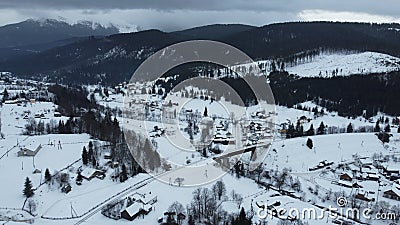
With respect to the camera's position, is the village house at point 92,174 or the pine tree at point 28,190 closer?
the pine tree at point 28,190

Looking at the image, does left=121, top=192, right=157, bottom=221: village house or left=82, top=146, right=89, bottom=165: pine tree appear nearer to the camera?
left=121, top=192, right=157, bottom=221: village house

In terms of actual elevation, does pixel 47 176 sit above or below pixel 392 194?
above

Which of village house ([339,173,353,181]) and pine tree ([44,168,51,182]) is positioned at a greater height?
pine tree ([44,168,51,182])

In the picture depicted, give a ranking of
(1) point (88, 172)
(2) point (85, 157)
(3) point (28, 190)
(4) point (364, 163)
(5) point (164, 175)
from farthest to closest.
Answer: (4) point (364, 163) < (2) point (85, 157) < (1) point (88, 172) < (5) point (164, 175) < (3) point (28, 190)

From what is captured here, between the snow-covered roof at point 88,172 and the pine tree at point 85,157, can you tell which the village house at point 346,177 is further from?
the pine tree at point 85,157

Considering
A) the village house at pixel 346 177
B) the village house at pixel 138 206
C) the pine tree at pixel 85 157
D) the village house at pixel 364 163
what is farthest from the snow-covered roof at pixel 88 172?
the village house at pixel 364 163

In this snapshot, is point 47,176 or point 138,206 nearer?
point 138,206

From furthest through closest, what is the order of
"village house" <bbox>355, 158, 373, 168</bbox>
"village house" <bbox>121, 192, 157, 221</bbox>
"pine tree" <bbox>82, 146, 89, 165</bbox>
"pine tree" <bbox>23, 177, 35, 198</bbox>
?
"village house" <bbox>355, 158, 373, 168</bbox> → "pine tree" <bbox>82, 146, 89, 165</bbox> → "pine tree" <bbox>23, 177, 35, 198</bbox> → "village house" <bbox>121, 192, 157, 221</bbox>

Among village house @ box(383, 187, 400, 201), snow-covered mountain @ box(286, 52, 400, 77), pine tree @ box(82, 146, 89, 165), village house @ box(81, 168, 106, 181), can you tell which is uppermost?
snow-covered mountain @ box(286, 52, 400, 77)

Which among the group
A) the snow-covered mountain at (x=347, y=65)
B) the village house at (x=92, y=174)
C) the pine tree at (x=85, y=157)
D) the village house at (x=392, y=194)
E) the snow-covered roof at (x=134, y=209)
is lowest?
the village house at (x=392, y=194)

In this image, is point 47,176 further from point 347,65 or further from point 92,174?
point 347,65

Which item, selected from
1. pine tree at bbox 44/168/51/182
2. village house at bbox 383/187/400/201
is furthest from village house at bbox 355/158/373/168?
pine tree at bbox 44/168/51/182

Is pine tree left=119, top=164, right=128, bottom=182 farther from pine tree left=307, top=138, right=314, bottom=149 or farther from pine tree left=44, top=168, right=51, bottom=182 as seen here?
pine tree left=307, top=138, right=314, bottom=149

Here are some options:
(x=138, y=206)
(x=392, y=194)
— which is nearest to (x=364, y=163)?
(x=392, y=194)
